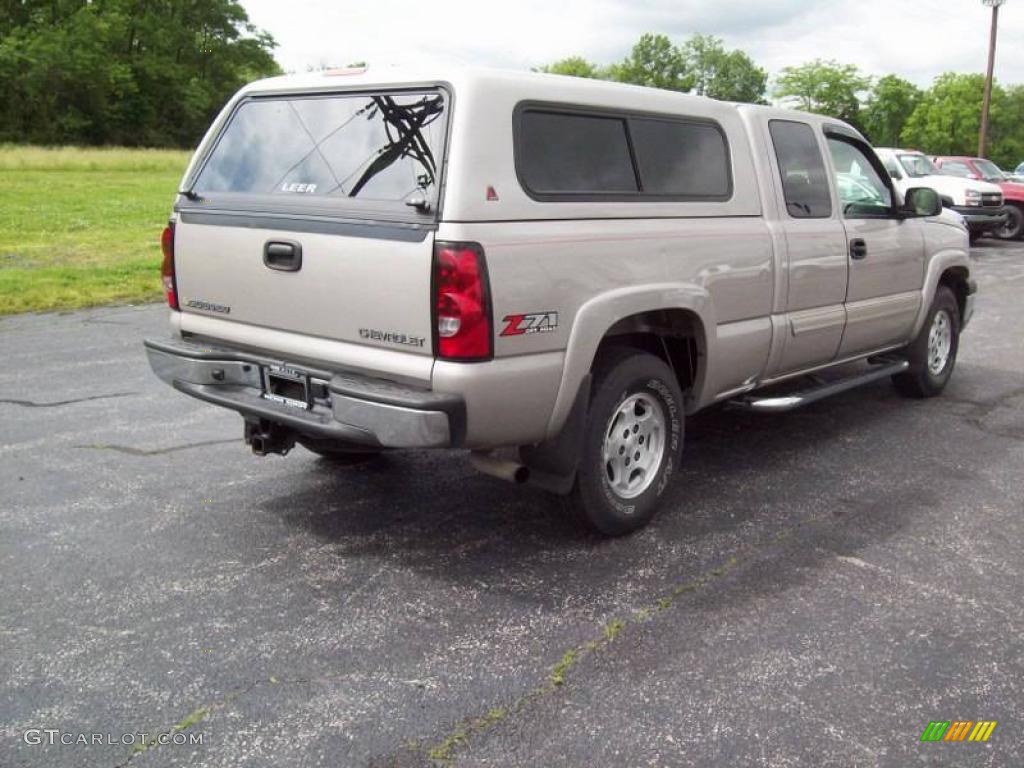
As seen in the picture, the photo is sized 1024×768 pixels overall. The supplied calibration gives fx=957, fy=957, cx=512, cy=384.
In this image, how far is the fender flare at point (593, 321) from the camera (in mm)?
3818

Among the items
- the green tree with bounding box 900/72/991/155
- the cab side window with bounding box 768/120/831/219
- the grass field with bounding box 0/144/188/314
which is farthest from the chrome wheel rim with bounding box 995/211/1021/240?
the green tree with bounding box 900/72/991/155

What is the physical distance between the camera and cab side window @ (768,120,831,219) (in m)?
5.17

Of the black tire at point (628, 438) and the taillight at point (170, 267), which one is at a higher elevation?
the taillight at point (170, 267)

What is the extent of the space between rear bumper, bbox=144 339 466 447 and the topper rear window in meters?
0.72

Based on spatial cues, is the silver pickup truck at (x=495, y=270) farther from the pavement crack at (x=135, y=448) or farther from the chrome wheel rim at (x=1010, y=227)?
the chrome wheel rim at (x=1010, y=227)

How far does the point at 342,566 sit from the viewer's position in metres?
3.98

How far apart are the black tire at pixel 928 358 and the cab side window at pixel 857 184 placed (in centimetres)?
100

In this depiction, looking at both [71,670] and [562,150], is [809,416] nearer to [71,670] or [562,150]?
[562,150]

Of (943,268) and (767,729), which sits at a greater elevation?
(943,268)

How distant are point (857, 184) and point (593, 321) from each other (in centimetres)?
299

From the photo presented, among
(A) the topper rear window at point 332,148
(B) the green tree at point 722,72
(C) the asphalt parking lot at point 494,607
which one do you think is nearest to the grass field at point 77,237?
(C) the asphalt parking lot at point 494,607

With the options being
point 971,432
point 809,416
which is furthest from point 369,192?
point 971,432

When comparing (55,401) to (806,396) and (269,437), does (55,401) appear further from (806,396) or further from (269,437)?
(806,396)

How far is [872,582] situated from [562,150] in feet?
7.10
